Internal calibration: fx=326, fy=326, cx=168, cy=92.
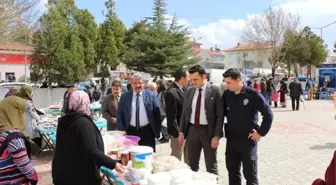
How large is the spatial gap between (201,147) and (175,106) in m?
0.96

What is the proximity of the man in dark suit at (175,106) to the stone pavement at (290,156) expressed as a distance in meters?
0.97

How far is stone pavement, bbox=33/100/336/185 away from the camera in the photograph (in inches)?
231

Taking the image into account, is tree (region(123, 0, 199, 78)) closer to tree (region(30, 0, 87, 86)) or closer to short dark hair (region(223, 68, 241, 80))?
tree (region(30, 0, 87, 86))

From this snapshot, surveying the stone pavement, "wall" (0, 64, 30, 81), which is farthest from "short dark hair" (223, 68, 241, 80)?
"wall" (0, 64, 30, 81)

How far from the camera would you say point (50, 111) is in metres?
10.1

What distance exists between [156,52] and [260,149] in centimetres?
1943

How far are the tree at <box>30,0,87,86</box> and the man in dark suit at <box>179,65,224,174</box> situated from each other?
56.5 ft

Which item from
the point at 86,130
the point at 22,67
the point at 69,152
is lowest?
the point at 69,152

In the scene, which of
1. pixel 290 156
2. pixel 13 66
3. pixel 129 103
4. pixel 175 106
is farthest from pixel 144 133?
pixel 13 66

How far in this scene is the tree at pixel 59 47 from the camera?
2000 cm

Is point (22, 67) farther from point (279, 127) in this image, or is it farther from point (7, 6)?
point (279, 127)

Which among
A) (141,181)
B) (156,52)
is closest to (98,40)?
(156,52)

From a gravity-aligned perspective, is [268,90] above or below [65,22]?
below

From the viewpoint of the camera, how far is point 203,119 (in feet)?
14.3
